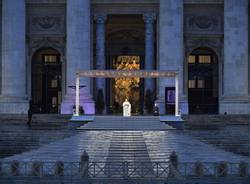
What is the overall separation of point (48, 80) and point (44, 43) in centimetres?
366

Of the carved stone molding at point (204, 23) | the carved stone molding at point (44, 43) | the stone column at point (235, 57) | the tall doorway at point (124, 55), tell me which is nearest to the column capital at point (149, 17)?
the carved stone molding at point (204, 23)

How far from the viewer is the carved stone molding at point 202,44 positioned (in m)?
60.5

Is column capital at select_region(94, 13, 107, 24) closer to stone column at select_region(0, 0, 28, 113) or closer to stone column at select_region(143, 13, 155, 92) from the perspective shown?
stone column at select_region(143, 13, 155, 92)

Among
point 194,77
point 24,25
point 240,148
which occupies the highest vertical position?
point 24,25

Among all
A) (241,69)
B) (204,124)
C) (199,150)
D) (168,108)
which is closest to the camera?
(199,150)

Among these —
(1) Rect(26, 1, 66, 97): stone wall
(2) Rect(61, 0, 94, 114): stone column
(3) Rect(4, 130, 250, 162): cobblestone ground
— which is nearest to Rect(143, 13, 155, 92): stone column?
(2) Rect(61, 0, 94, 114): stone column

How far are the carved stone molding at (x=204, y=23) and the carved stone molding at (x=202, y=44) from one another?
0.86 m

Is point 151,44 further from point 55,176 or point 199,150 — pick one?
point 55,176

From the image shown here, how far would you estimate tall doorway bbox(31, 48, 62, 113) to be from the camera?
205 feet

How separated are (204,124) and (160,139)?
954 cm

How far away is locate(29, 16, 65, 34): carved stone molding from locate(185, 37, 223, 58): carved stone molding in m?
10.2

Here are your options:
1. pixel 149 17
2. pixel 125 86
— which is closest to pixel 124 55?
pixel 125 86

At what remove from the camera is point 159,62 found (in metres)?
57.8

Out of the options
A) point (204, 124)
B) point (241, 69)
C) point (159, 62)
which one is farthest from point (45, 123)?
point (241, 69)
